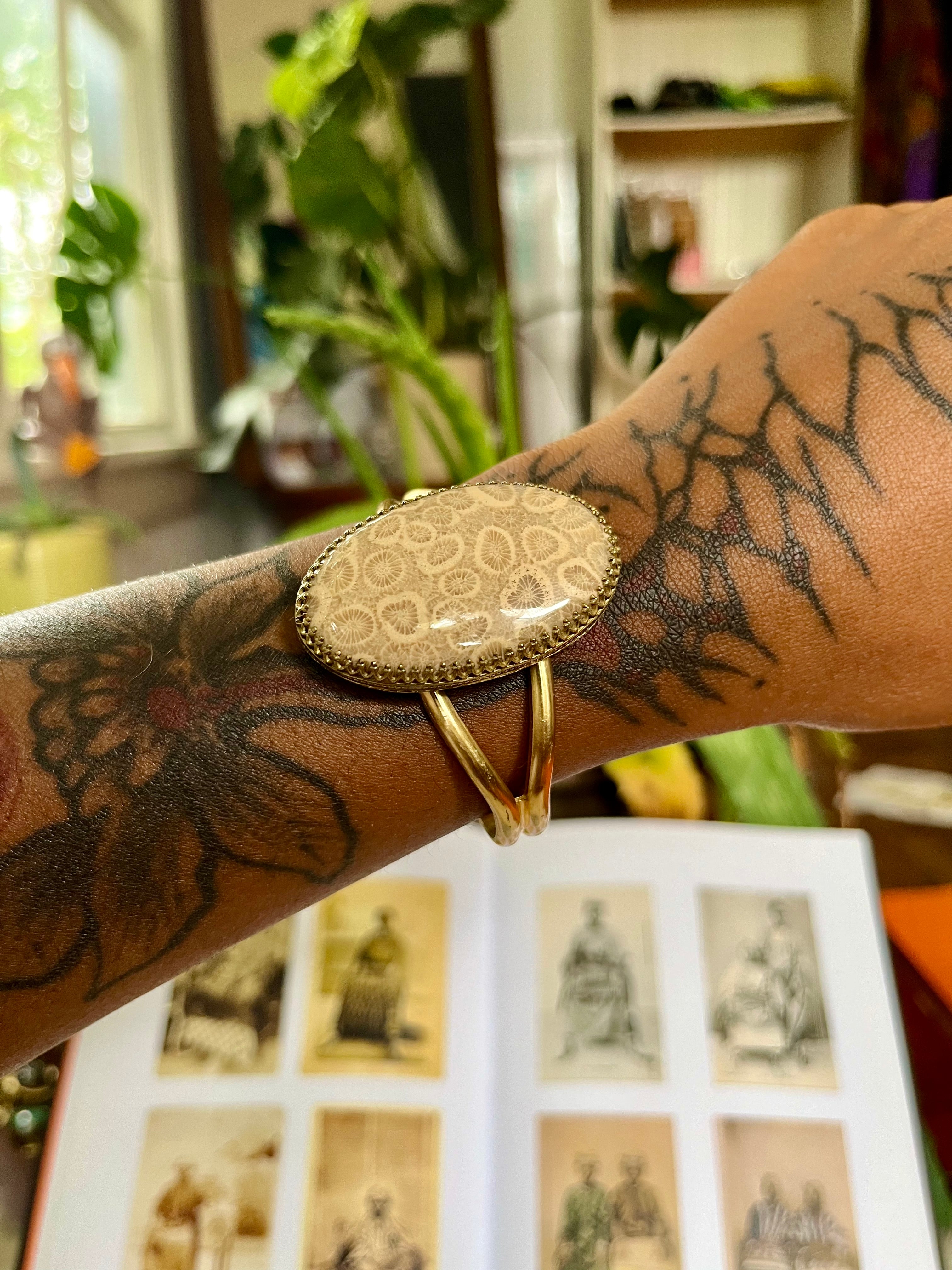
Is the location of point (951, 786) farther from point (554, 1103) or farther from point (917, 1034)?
point (554, 1103)

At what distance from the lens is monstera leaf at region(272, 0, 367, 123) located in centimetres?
104

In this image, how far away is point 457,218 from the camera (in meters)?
1.83

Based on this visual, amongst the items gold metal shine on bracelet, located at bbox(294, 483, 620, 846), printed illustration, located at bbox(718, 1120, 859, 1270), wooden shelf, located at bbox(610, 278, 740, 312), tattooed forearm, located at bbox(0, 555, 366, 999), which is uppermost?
wooden shelf, located at bbox(610, 278, 740, 312)

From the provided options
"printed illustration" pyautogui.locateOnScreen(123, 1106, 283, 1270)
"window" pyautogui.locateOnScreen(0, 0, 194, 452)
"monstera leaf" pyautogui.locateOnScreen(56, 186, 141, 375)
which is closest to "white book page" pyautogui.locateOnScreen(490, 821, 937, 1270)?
"printed illustration" pyautogui.locateOnScreen(123, 1106, 283, 1270)

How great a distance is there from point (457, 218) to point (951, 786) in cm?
147

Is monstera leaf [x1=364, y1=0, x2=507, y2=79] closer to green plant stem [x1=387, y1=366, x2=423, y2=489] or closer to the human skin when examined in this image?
green plant stem [x1=387, y1=366, x2=423, y2=489]

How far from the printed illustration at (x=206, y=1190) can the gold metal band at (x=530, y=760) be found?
0.28 meters

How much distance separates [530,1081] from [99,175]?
1.67m

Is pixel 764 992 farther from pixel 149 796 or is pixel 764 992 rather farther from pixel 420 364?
pixel 420 364

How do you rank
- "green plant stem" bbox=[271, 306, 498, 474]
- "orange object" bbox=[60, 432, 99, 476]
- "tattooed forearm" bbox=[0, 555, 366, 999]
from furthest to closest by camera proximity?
1. "orange object" bbox=[60, 432, 99, 476]
2. "green plant stem" bbox=[271, 306, 498, 474]
3. "tattooed forearm" bbox=[0, 555, 366, 999]

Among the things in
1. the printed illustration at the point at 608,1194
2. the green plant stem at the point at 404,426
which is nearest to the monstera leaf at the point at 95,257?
the green plant stem at the point at 404,426

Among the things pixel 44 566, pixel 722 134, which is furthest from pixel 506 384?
pixel 722 134

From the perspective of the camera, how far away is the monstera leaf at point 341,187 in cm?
97

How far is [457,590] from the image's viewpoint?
0.37m
